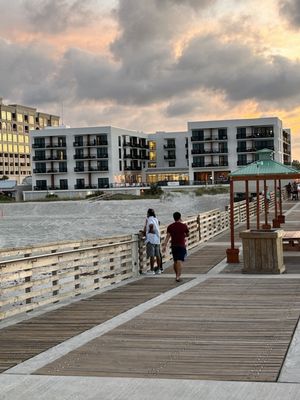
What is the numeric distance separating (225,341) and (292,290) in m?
4.73

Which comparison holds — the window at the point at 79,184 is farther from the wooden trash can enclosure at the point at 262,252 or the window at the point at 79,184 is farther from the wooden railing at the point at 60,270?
the wooden trash can enclosure at the point at 262,252

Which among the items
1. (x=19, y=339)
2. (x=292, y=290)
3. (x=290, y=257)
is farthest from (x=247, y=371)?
(x=290, y=257)

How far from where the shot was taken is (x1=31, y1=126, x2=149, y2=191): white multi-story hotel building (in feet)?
355

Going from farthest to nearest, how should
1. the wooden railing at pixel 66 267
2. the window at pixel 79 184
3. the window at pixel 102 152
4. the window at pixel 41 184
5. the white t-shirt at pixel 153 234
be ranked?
the window at pixel 41 184 → the window at pixel 102 152 → the window at pixel 79 184 → the white t-shirt at pixel 153 234 → the wooden railing at pixel 66 267

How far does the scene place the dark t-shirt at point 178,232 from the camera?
14594mm

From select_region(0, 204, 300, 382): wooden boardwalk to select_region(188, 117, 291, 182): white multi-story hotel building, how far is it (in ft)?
303

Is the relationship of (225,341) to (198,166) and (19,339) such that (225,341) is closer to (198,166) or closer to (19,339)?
(19,339)

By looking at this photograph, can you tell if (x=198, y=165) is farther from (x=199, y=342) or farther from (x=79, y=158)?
(x=199, y=342)

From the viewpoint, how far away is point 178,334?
8992 mm

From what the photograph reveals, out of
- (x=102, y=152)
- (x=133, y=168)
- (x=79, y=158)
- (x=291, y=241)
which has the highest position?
(x=102, y=152)

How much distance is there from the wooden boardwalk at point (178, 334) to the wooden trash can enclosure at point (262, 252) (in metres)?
1.33

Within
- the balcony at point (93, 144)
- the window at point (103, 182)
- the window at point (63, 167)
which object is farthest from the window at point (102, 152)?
the window at point (63, 167)

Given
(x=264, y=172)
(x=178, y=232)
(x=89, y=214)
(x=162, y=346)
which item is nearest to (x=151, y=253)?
(x=178, y=232)

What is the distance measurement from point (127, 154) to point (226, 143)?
60.6 feet
